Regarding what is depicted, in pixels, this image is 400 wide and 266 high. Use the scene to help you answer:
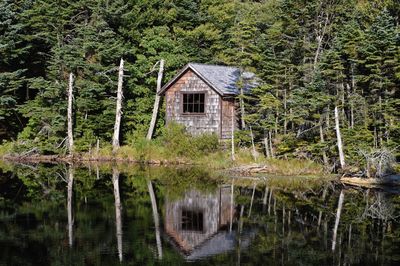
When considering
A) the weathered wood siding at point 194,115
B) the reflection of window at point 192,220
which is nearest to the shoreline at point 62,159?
the weathered wood siding at point 194,115

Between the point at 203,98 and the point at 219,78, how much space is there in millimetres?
1494

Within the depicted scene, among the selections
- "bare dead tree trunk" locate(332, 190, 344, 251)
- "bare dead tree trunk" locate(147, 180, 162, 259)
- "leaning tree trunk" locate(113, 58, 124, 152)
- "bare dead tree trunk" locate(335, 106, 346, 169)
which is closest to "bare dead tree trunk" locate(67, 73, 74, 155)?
"leaning tree trunk" locate(113, 58, 124, 152)

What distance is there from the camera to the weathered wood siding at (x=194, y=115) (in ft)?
104

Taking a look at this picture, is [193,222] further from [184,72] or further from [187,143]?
[184,72]

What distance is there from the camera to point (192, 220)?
1630 centimetres

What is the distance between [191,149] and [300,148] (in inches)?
251

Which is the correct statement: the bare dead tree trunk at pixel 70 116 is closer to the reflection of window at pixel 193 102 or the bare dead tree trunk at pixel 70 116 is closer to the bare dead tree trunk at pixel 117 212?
the reflection of window at pixel 193 102

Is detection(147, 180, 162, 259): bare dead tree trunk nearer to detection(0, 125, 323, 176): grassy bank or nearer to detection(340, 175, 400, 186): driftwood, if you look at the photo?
detection(0, 125, 323, 176): grassy bank

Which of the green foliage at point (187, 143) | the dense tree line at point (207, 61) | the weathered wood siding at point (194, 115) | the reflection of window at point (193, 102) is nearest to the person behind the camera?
the dense tree line at point (207, 61)

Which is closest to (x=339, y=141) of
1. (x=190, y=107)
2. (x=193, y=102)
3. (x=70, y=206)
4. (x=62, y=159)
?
(x=193, y=102)

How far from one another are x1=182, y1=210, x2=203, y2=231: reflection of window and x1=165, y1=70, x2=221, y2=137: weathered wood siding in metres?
14.5

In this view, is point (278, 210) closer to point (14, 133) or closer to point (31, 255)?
point (31, 255)

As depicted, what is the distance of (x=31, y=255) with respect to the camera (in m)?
12.3

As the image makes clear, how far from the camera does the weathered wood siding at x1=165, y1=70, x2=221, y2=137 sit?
104 ft
